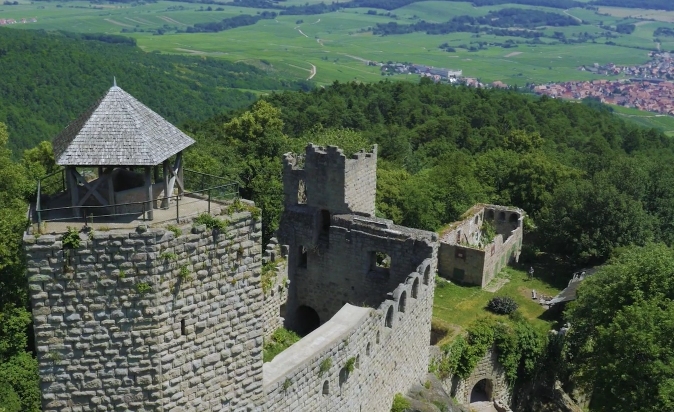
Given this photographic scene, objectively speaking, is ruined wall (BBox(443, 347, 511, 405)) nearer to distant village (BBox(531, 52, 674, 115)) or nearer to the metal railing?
the metal railing

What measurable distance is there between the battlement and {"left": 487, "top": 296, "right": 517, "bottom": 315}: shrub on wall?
40.3 feet

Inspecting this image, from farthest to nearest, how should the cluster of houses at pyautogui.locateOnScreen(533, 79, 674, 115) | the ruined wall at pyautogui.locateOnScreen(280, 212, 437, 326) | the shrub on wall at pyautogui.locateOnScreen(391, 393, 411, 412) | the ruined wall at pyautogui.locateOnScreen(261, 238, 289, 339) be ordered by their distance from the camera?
the cluster of houses at pyautogui.locateOnScreen(533, 79, 674, 115)
the ruined wall at pyautogui.locateOnScreen(280, 212, 437, 326)
the ruined wall at pyautogui.locateOnScreen(261, 238, 289, 339)
the shrub on wall at pyautogui.locateOnScreen(391, 393, 411, 412)

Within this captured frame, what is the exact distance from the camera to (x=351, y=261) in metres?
24.0

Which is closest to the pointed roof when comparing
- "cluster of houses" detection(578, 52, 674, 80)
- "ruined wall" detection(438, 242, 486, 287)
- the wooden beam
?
the wooden beam

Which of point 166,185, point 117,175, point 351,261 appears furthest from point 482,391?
point 117,175

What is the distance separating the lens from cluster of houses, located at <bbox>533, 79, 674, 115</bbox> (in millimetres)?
141625

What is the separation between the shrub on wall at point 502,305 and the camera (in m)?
34.9

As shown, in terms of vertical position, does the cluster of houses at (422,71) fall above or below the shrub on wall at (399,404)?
above

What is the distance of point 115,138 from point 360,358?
953 cm

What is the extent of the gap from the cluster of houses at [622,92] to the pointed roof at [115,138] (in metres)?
140

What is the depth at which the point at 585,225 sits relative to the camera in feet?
142

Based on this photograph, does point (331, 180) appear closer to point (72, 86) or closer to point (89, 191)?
point (89, 191)

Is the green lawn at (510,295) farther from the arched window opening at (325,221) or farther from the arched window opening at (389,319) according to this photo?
the arched window opening at (389,319)

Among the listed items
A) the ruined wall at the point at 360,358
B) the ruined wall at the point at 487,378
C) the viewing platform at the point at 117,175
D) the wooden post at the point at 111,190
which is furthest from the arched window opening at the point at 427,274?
the wooden post at the point at 111,190
